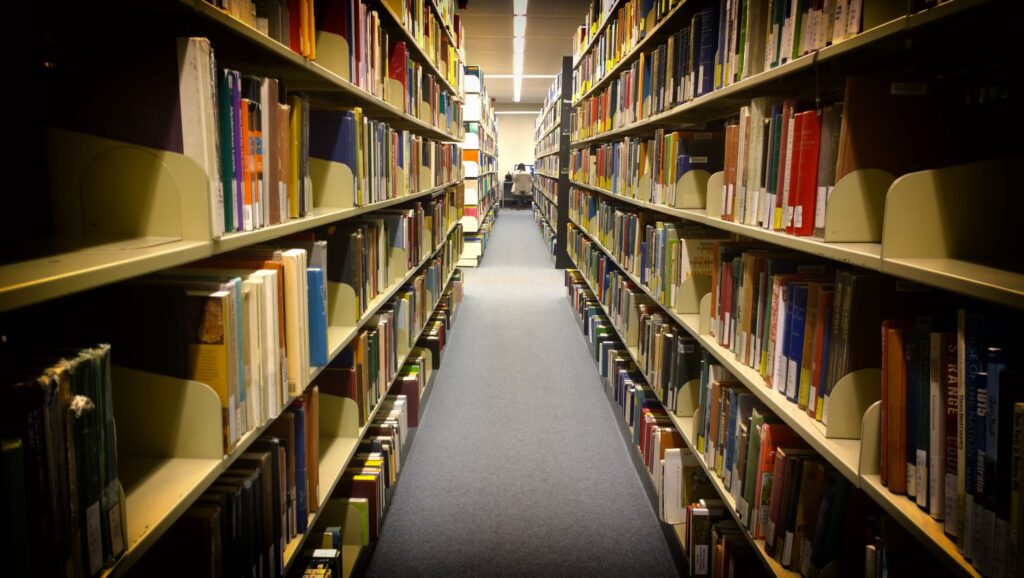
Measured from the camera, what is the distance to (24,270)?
732 mm

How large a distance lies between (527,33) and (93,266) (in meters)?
9.31

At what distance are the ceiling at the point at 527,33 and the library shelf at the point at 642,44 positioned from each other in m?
3.66

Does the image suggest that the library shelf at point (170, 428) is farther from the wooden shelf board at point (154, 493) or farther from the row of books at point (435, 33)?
the row of books at point (435, 33)

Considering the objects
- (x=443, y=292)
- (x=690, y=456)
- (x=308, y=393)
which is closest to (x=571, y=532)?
(x=690, y=456)

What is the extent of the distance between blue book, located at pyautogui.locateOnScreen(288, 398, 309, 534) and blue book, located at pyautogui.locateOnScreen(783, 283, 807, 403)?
121cm

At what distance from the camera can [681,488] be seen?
223 centimetres

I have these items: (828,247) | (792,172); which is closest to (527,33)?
(792,172)

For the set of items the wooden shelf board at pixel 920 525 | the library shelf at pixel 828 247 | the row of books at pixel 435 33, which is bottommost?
the wooden shelf board at pixel 920 525

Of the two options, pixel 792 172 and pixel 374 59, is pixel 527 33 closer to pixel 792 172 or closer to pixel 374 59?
pixel 374 59

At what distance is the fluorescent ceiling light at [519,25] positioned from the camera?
834 cm

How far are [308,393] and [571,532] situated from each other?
3.93ft

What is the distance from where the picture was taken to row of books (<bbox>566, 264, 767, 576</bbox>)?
1.80 m

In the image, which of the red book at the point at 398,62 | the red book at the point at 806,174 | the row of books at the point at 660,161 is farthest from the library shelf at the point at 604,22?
the red book at the point at 806,174

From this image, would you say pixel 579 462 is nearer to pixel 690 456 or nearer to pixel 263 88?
pixel 690 456
